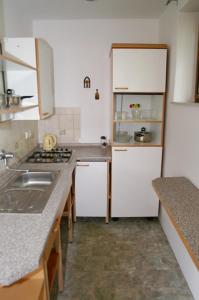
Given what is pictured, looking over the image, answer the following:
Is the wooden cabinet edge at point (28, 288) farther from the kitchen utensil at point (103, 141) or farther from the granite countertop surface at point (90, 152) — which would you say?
the kitchen utensil at point (103, 141)

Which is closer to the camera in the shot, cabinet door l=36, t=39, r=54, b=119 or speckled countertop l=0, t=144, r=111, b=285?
speckled countertop l=0, t=144, r=111, b=285

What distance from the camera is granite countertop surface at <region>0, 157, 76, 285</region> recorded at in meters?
0.99

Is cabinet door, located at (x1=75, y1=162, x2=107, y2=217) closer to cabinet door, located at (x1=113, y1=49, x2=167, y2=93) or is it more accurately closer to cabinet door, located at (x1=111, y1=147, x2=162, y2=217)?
cabinet door, located at (x1=111, y1=147, x2=162, y2=217)

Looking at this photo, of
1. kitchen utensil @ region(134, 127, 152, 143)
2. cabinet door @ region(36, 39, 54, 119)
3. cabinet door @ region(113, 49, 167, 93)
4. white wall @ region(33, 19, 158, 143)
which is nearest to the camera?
cabinet door @ region(36, 39, 54, 119)

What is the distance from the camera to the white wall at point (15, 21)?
2.18m

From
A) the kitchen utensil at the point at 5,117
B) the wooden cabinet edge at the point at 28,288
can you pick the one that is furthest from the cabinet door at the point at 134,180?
the wooden cabinet edge at the point at 28,288

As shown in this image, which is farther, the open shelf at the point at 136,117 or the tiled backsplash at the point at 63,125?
the tiled backsplash at the point at 63,125

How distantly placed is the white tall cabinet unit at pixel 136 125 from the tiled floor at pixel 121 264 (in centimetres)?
29

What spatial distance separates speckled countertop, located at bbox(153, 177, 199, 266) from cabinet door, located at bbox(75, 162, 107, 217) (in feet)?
2.78

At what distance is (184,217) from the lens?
4.65 ft

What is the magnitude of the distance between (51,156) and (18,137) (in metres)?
0.41

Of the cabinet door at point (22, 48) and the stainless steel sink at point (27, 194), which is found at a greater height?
the cabinet door at point (22, 48)

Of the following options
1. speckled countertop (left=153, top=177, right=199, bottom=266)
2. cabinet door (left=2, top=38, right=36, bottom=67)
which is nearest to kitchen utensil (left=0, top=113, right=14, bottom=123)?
cabinet door (left=2, top=38, right=36, bottom=67)

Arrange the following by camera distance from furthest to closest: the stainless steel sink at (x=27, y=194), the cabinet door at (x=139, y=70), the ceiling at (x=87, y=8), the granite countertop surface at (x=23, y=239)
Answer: the cabinet door at (x=139, y=70)
the ceiling at (x=87, y=8)
the stainless steel sink at (x=27, y=194)
the granite countertop surface at (x=23, y=239)
